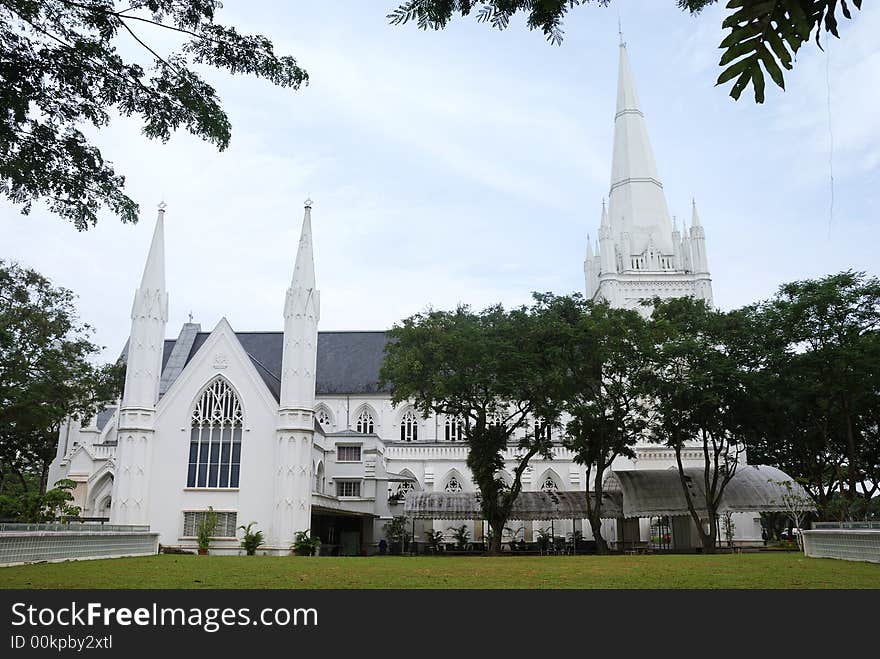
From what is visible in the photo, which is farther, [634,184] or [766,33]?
[634,184]

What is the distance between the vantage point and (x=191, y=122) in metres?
8.95

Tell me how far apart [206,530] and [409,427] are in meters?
24.5

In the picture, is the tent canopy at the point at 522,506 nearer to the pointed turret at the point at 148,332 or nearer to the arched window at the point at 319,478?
the arched window at the point at 319,478

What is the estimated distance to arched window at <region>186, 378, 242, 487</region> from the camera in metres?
41.0

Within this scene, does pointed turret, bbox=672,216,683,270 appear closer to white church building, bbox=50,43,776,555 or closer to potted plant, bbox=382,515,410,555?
white church building, bbox=50,43,776,555

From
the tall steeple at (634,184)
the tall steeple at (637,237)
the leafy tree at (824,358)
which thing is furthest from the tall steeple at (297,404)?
the tall steeple at (634,184)

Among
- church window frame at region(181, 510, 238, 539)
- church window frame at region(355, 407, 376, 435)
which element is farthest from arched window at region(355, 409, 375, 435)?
church window frame at region(181, 510, 238, 539)

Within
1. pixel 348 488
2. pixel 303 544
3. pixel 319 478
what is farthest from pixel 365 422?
pixel 303 544

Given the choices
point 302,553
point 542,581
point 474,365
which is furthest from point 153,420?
point 542,581

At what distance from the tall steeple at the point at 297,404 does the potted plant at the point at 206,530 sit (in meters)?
3.10

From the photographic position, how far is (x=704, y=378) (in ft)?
115

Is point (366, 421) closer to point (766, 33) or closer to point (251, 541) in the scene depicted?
point (251, 541)

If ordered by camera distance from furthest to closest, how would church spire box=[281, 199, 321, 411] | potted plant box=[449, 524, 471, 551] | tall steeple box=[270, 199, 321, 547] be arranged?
1. potted plant box=[449, 524, 471, 551]
2. church spire box=[281, 199, 321, 411]
3. tall steeple box=[270, 199, 321, 547]

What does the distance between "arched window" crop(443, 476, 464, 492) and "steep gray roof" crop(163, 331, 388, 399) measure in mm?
10108
